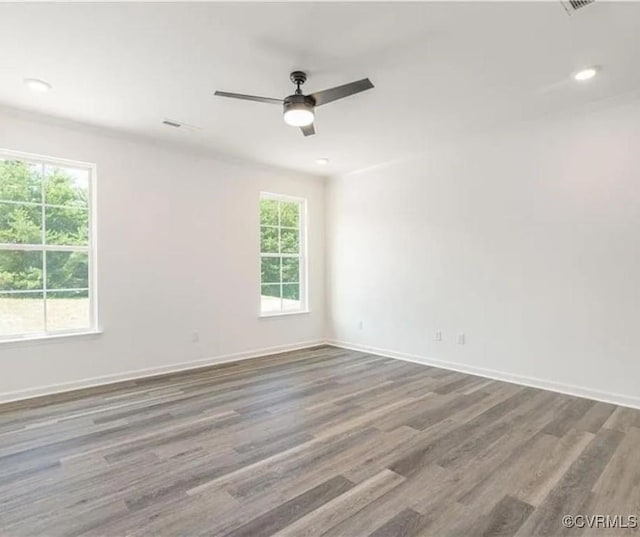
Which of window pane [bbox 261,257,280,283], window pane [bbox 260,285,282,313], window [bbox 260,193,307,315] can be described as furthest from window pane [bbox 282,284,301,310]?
window pane [bbox 261,257,280,283]

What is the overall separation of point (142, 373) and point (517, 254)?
4.53 m

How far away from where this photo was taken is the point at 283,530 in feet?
6.08

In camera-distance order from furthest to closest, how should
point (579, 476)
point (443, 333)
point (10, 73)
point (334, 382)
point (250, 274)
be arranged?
1. point (250, 274)
2. point (443, 333)
3. point (334, 382)
4. point (10, 73)
5. point (579, 476)

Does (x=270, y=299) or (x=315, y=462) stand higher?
(x=270, y=299)

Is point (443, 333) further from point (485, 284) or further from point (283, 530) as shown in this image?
point (283, 530)

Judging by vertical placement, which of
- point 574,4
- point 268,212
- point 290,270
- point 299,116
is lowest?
point 290,270

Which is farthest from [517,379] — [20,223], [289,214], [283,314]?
[20,223]

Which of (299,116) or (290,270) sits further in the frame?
(290,270)

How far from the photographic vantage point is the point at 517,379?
13.8 feet

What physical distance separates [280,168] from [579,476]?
499 cm

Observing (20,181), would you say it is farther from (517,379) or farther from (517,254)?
(517,379)

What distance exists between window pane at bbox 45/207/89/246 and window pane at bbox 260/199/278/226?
2335 mm

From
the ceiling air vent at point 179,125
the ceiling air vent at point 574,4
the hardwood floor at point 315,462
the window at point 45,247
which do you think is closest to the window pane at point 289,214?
the ceiling air vent at point 179,125

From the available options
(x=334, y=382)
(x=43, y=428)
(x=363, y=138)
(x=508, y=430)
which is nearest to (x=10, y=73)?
(x=43, y=428)
